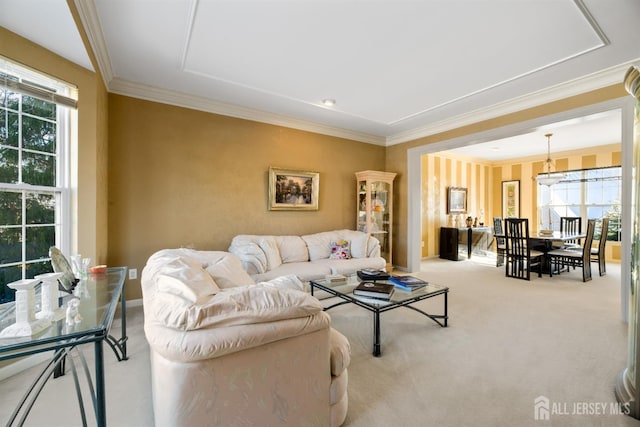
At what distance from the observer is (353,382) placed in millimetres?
1917

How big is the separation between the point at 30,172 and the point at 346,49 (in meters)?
2.78

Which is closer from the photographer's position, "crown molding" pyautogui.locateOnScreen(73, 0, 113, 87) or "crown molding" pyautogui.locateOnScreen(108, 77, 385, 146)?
"crown molding" pyautogui.locateOnScreen(73, 0, 113, 87)

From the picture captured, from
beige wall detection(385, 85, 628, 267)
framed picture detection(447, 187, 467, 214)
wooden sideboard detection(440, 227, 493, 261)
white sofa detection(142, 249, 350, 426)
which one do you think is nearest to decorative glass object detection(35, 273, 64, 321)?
white sofa detection(142, 249, 350, 426)

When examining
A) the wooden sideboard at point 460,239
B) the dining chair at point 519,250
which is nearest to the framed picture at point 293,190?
the dining chair at point 519,250

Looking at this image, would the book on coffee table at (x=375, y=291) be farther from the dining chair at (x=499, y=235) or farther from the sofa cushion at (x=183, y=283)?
the dining chair at (x=499, y=235)

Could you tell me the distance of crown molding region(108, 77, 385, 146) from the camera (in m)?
3.22

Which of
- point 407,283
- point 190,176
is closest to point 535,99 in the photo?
point 407,283

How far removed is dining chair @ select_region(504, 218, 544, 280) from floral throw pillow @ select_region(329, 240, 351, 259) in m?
3.09

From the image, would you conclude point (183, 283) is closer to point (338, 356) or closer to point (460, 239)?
point (338, 356)

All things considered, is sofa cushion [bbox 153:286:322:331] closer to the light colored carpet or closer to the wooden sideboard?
the light colored carpet

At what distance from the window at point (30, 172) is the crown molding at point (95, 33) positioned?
0.44 metres

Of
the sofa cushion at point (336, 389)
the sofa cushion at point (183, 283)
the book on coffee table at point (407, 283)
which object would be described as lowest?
the sofa cushion at point (336, 389)

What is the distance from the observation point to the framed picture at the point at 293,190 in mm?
4223

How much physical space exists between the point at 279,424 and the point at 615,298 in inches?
195
